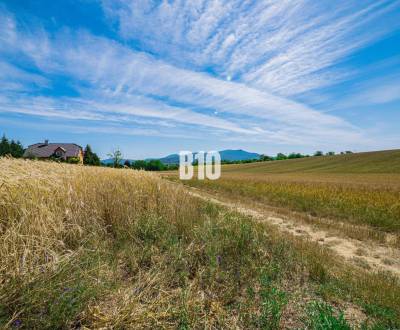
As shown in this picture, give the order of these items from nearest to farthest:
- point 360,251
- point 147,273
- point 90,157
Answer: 1. point 147,273
2. point 360,251
3. point 90,157

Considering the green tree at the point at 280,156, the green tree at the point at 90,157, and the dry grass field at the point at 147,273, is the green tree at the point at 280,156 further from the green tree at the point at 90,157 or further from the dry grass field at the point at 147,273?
the dry grass field at the point at 147,273

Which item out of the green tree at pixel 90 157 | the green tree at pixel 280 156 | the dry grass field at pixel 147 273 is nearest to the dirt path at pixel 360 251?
the dry grass field at pixel 147 273

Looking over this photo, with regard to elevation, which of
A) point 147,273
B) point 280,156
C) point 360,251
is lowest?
point 360,251

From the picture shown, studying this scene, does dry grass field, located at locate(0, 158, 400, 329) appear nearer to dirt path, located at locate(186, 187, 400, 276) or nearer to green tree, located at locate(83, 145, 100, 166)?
dirt path, located at locate(186, 187, 400, 276)

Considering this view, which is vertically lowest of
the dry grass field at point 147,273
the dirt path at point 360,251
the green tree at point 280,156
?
the dirt path at point 360,251

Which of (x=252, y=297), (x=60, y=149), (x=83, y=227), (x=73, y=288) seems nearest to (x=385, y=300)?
(x=252, y=297)

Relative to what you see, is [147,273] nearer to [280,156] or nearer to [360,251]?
[360,251]

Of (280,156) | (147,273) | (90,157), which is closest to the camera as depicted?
(147,273)

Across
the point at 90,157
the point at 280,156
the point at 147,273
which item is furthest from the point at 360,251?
the point at 280,156

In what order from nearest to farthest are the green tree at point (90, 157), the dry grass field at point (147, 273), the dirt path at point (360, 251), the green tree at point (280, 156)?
the dry grass field at point (147, 273) → the dirt path at point (360, 251) → the green tree at point (90, 157) → the green tree at point (280, 156)

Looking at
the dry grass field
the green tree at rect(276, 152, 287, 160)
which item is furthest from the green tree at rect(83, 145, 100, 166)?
the green tree at rect(276, 152, 287, 160)

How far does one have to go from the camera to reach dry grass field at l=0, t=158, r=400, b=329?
2162mm

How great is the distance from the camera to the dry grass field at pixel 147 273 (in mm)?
2162

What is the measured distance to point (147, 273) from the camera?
288 cm
